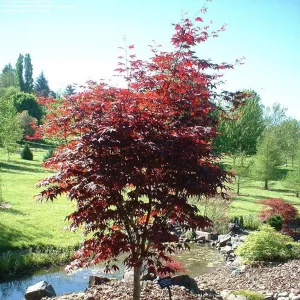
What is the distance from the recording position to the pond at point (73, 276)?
31.9 feet

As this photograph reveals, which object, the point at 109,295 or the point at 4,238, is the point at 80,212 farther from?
the point at 4,238

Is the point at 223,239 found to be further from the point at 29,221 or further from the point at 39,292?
the point at 39,292

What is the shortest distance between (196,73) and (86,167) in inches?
96.3

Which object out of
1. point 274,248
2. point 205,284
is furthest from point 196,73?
point 274,248

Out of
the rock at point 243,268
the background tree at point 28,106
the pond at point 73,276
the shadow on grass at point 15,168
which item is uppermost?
the background tree at point 28,106

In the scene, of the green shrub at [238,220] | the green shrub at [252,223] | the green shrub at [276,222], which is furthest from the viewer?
the green shrub at [238,220]

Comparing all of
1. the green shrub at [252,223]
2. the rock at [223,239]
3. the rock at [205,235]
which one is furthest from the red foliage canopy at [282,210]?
the rock at [205,235]

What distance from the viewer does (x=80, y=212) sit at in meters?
5.77

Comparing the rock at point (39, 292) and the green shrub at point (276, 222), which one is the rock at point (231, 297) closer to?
the rock at point (39, 292)

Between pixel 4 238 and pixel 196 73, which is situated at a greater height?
pixel 196 73

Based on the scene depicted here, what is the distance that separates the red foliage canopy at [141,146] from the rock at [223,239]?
9.29 meters

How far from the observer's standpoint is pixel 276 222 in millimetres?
16219

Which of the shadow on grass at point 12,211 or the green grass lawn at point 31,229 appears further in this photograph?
the shadow on grass at point 12,211

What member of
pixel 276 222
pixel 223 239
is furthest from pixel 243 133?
pixel 223 239
